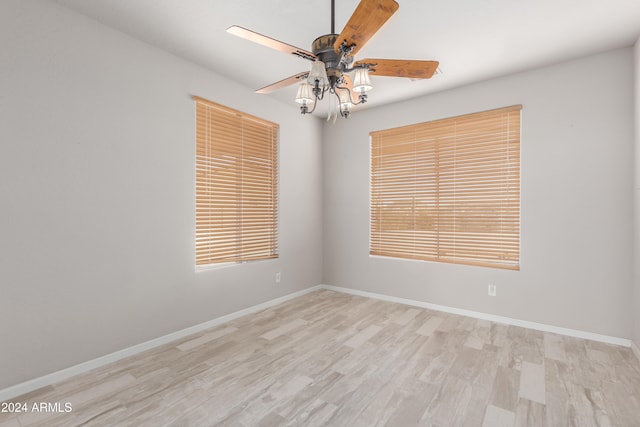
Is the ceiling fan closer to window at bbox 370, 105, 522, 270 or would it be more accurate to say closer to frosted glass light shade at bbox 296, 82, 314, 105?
frosted glass light shade at bbox 296, 82, 314, 105

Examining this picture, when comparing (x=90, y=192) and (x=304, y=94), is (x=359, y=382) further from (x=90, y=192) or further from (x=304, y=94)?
(x=90, y=192)

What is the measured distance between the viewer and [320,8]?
213 centimetres

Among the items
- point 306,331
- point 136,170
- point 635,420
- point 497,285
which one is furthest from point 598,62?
point 136,170

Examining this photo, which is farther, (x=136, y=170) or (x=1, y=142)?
(x=136, y=170)

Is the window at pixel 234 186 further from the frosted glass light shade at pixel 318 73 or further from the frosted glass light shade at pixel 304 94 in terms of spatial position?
the frosted glass light shade at pixel 318 73

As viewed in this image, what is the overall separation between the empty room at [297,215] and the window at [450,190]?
3 centimetres

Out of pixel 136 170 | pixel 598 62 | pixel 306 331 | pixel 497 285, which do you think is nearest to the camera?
pixel 136 170

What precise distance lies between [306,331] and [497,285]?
7.02 ft

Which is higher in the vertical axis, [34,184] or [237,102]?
[237,102]

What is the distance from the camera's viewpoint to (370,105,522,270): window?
10.7 feet

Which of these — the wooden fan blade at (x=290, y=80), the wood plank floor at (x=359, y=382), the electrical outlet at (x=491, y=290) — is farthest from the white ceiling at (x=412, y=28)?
the wood plank floor at (x=359, y=382)

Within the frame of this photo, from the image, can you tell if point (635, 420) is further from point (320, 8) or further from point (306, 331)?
point (320, 8)

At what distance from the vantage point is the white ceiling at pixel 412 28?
213cm

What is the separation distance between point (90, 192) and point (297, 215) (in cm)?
244
